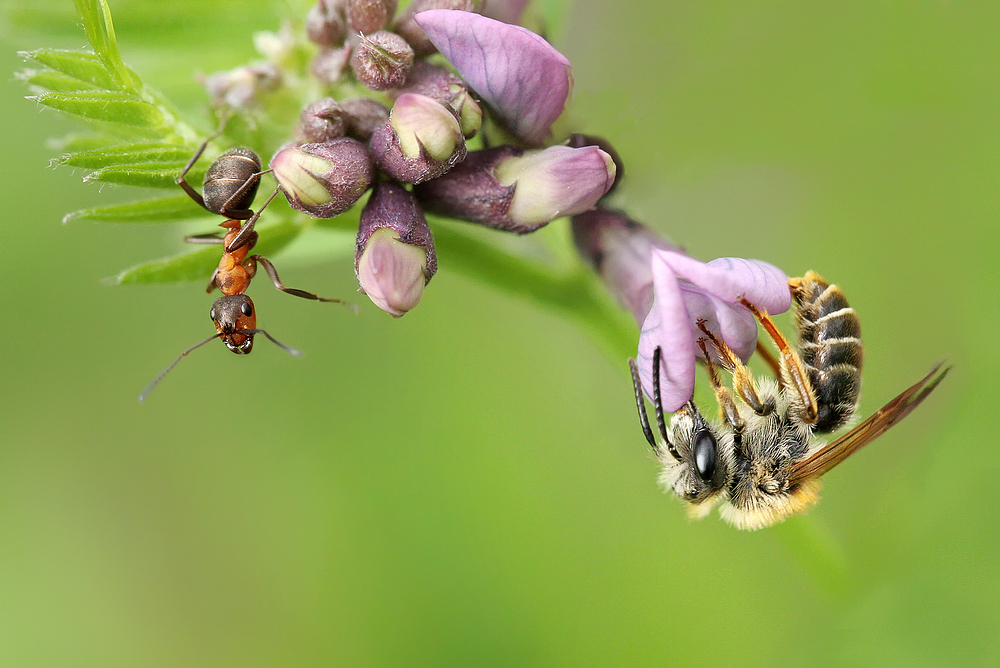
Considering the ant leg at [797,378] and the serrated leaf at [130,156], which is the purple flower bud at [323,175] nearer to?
the serrated leaf at [130,156]

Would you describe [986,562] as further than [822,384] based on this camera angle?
Yes

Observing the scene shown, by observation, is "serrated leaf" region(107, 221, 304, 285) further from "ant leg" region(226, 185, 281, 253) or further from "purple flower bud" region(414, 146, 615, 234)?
"purple flower bud" region(414, 146, 615, 234)

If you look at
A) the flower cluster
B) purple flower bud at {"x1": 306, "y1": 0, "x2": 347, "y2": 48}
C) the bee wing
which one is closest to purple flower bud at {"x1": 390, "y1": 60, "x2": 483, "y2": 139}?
the flower cluster

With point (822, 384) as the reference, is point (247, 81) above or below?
below

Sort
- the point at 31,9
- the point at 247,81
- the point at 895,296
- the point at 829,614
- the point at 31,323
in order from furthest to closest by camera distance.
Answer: the point at 31,323 → the point at 895,296 → the point at 829,614 → the point at 31,9 → the point at 247,81

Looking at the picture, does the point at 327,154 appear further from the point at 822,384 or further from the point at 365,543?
the point at 365,543

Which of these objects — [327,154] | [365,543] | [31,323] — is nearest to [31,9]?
[327,154]

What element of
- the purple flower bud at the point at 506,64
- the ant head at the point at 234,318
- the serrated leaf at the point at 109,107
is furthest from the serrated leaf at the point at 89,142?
the purple flower bud at the point at 506,64

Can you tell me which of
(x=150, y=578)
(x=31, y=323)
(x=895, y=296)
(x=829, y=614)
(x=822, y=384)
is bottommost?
(x=150, y=578)
